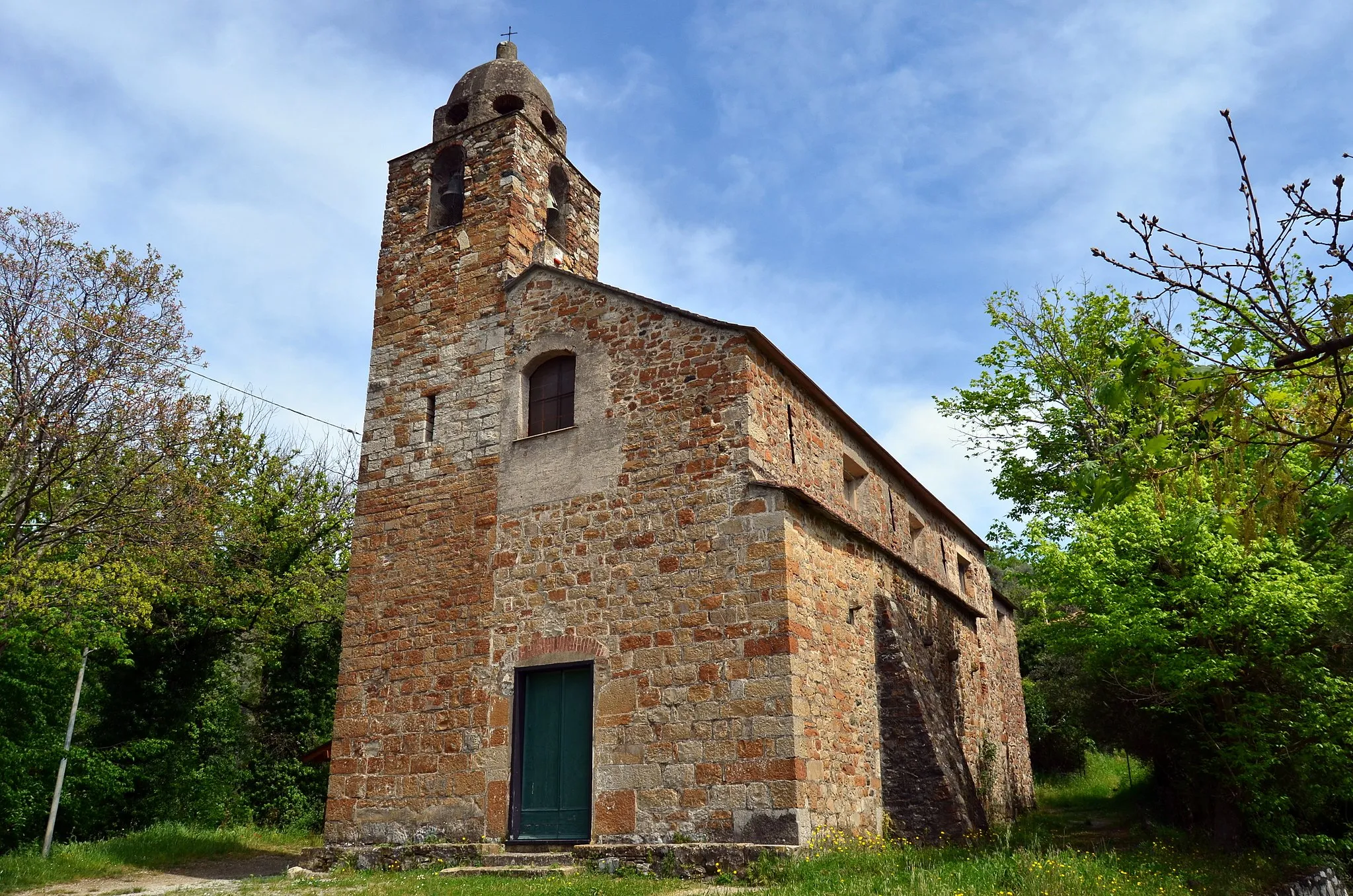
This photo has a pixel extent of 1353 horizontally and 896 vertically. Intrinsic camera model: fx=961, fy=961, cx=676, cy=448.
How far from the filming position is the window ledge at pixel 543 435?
41.8 ft

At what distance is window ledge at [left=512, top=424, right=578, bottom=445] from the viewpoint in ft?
41.8

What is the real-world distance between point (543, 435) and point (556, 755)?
13.5ft

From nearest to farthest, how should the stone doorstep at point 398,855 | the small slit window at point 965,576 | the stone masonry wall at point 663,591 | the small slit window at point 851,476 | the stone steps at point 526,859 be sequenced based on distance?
the stone masonry wall at point 663,591
the stone steps at point 526,859
the stone doorstep at point 398,855
the small slit window at point 851,476
the small slit window at point 965,576

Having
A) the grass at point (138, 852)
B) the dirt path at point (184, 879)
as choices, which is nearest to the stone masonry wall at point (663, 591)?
the dirt path at point (184, 879)

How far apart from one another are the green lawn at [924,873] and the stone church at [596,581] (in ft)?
2.28

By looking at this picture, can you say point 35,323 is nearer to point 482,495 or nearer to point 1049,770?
point 482,495

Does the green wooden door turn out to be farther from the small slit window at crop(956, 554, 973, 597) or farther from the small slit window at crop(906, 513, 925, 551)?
the small slit window at crop(956, 554, 973, 597)

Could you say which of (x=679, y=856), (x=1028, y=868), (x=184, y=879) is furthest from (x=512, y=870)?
(x=184, y=879)

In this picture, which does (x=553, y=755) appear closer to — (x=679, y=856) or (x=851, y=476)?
(x=679, y=856)

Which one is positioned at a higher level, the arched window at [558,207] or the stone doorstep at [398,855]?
the arched window at [558,207]

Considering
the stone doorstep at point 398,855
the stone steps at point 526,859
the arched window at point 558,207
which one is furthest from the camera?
the arched window at point 558,207

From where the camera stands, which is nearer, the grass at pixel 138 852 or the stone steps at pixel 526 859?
the stone steps at pixel 526 859

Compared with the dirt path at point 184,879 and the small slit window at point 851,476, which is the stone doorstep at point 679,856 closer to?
the dirt path at point 184,879

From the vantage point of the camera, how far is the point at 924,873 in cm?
806
